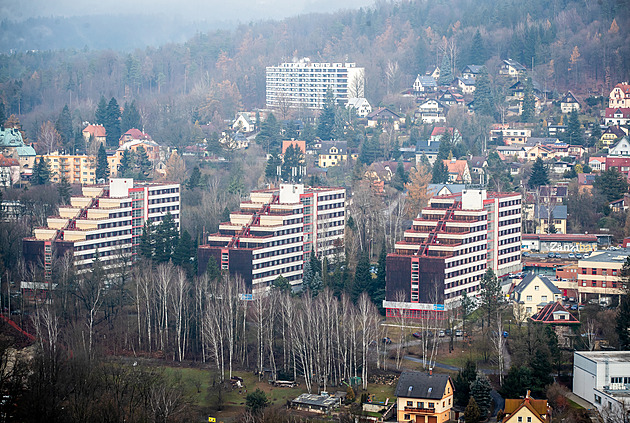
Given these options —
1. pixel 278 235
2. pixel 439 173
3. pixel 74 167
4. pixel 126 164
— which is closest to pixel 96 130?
pixel 74 167

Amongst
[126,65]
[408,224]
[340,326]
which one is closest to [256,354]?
[340,326]

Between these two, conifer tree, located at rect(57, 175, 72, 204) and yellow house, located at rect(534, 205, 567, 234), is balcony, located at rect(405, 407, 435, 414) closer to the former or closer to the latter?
yellow house, located at rect(534, 205, 567, 234)

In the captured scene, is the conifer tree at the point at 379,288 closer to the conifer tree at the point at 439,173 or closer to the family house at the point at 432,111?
the conifer tree at the point at 439,173

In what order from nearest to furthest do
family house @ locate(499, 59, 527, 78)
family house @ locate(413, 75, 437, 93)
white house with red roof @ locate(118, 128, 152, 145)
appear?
white house with red roof @ locate(118, 128, 152, 145) < family house @ locate(499, 59, 527, 78) < family house @ locate(413, 75, 437, 93)

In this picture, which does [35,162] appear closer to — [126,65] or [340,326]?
[340,326]

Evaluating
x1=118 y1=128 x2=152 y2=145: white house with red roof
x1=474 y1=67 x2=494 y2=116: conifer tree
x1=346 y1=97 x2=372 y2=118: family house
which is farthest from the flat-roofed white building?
x1=346 y1=97 x2=372 y2=118: family house

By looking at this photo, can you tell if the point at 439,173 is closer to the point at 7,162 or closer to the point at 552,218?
the point at 552,218
